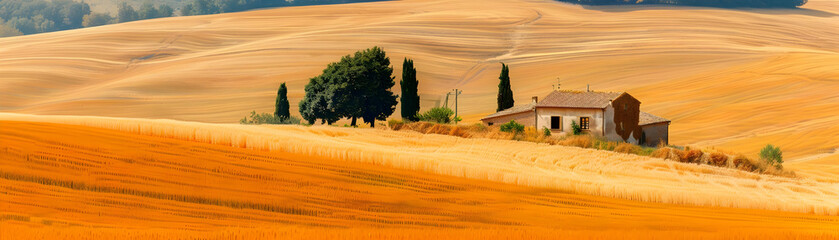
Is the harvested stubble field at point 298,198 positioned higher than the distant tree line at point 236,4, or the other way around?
the harvested stubble field at point 298,198

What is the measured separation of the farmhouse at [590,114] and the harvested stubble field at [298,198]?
3338cm

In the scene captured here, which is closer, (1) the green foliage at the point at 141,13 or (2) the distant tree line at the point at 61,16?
(1) the green foliage at the point at 141,13

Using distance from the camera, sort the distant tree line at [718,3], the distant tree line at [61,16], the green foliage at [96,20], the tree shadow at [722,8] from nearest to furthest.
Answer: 1. the tree shadow at [722,8]
2. the distant tree line at [718,3]
3. the distant tree line at [61,16]
4. the green foliage at [96,20]

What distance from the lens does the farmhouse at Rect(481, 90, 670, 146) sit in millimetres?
51281

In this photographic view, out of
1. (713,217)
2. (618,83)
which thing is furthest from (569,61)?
(713,217)

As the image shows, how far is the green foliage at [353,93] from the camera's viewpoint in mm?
60406

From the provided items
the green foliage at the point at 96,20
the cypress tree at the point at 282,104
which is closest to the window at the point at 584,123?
the cypress tree at the point at 282,104

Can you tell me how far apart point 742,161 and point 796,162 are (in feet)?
78.9

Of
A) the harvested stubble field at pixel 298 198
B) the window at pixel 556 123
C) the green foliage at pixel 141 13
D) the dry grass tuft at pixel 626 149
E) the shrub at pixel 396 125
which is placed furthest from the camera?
the green foliage at pixel 141 13

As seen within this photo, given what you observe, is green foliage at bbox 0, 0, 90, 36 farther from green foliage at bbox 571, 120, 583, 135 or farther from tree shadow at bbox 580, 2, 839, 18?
green foliage at bbox 571, 120, 583, 135

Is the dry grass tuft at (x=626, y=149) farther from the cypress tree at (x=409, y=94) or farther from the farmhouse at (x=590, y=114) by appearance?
the cypress tree at (x=409, y=94)

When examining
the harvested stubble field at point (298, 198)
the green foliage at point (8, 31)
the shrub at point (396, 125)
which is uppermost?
the harvested stubble field at point (298, 198)

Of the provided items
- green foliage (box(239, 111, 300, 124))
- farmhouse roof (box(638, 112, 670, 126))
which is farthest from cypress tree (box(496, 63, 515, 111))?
green foliage (box(239, 111, 300, 124))

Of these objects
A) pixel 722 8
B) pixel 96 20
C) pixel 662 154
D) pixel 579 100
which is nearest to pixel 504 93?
pixel 579 100
